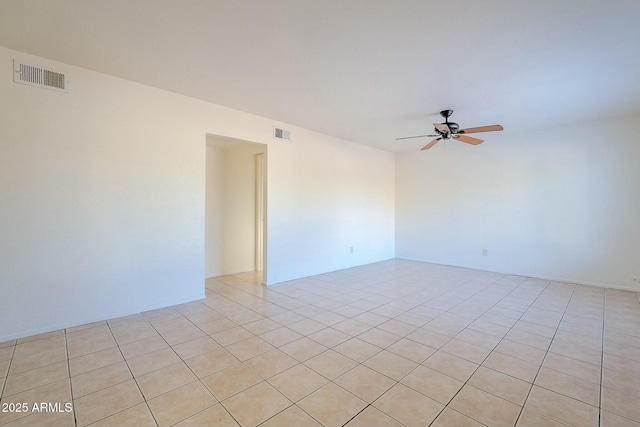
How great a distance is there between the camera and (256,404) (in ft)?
5.63

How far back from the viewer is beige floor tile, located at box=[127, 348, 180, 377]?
207 centimetres

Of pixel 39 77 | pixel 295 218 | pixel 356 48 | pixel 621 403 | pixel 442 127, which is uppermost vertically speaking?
pixel 356 48

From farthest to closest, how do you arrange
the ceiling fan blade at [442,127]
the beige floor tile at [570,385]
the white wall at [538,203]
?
the white wall at [538,203], the ceiling fan blade at [442,127], the beige floor tile at [570,385]

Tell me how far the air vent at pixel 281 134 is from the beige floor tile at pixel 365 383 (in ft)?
11.6

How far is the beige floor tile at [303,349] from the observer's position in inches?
90.3

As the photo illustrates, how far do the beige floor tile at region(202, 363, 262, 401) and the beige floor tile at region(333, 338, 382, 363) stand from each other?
0.77 metres

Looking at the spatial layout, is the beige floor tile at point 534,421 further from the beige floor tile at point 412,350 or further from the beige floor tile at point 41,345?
the beige floor tile at point 41,345

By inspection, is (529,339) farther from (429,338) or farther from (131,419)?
(131,419)

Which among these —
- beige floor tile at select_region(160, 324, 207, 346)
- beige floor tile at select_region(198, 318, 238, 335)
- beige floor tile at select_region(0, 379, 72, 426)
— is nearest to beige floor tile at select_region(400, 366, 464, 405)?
Result: beige floor tile at select_region(198, 318, 238, 335)

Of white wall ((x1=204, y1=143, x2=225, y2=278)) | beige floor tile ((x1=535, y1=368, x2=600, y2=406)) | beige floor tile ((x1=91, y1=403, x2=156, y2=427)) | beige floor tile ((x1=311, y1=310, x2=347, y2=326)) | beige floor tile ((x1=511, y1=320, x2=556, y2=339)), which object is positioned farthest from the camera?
white wall ((x1=204, y1=143, x2=225, y2=278))

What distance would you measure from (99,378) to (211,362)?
2.46 feet

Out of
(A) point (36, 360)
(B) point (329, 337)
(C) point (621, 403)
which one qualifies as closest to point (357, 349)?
(B) point (329, 337)

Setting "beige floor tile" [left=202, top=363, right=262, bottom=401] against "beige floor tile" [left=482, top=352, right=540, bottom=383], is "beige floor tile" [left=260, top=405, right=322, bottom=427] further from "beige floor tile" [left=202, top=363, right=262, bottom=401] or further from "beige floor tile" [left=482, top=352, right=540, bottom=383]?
"beige floor tile" [left=482, top=352, right=540, bottom=383]

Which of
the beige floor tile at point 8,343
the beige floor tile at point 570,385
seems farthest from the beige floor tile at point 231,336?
the beige floor tile at point 570,385
